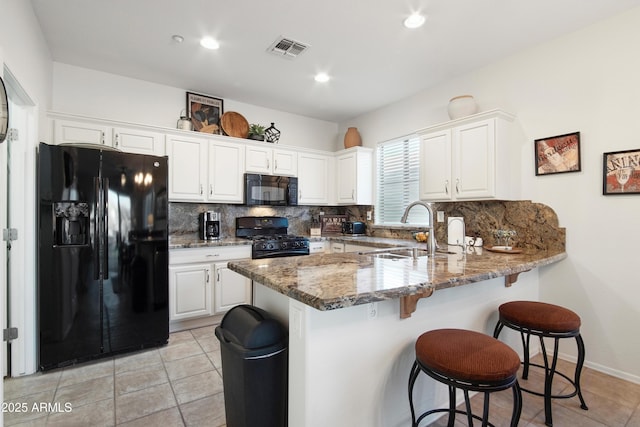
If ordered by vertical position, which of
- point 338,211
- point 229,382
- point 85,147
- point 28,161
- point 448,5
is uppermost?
point 448,5

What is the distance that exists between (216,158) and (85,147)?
1.37 metres

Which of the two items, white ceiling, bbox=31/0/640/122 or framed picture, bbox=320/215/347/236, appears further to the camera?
framed picture, bbox=320/215/347/236

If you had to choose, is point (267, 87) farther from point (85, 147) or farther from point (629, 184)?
point (629, 184)

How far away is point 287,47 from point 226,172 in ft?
5.32

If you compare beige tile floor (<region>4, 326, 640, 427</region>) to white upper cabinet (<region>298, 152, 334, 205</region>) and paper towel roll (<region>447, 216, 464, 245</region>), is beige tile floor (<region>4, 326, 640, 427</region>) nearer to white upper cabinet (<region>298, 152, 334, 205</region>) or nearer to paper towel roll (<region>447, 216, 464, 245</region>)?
paper towel roll (<region>447, 216, 464, 245</region>)

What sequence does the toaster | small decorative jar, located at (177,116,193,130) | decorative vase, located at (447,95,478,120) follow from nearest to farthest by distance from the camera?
decorative vase, located at (447,95,478,120)
small decorative jar, located at (177,116,193,130)
the toaster

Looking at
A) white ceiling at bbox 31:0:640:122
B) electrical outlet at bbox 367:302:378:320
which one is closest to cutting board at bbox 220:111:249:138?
white ceiling at bbox 31:0:640:122

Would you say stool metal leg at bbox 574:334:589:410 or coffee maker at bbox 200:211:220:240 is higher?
coffee maker at bbox 200:211:220:240

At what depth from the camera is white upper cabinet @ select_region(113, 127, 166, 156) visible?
3172 millimetres

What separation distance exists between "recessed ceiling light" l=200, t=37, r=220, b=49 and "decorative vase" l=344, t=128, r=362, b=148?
2.31m

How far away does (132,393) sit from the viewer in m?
2.13

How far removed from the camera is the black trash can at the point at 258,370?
141 centimetres

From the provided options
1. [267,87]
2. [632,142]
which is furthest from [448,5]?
[267,87]

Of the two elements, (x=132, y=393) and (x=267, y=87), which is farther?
(x=267, y=87)
